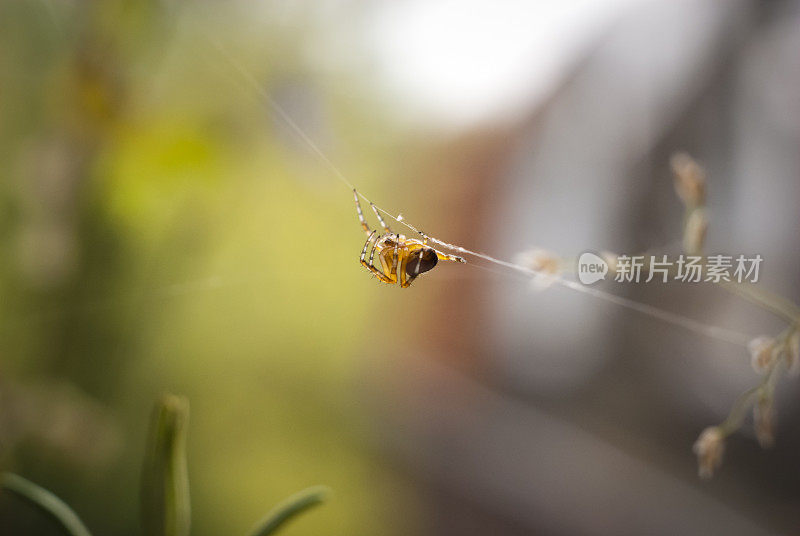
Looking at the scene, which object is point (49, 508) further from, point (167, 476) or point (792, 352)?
point (792, 352)

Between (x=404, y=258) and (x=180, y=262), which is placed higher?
(x=180, y=262)

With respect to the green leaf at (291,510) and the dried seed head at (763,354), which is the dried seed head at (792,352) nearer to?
the dried seed head at (763,354)

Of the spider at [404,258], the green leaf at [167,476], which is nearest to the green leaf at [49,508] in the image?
the green leaf at [167,476]

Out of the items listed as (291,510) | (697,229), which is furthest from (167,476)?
(697,229)

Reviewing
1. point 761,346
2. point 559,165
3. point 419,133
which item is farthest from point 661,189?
point 761,346

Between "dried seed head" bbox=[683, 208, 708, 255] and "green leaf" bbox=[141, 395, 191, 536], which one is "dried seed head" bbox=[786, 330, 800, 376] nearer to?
"dried seed head" bbox=[683, 208, 708, 255]

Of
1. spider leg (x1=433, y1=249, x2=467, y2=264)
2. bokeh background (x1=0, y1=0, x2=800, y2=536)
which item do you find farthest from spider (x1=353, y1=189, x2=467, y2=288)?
bokeh background (x1=0, y1=0, x2=800, y2=536)
